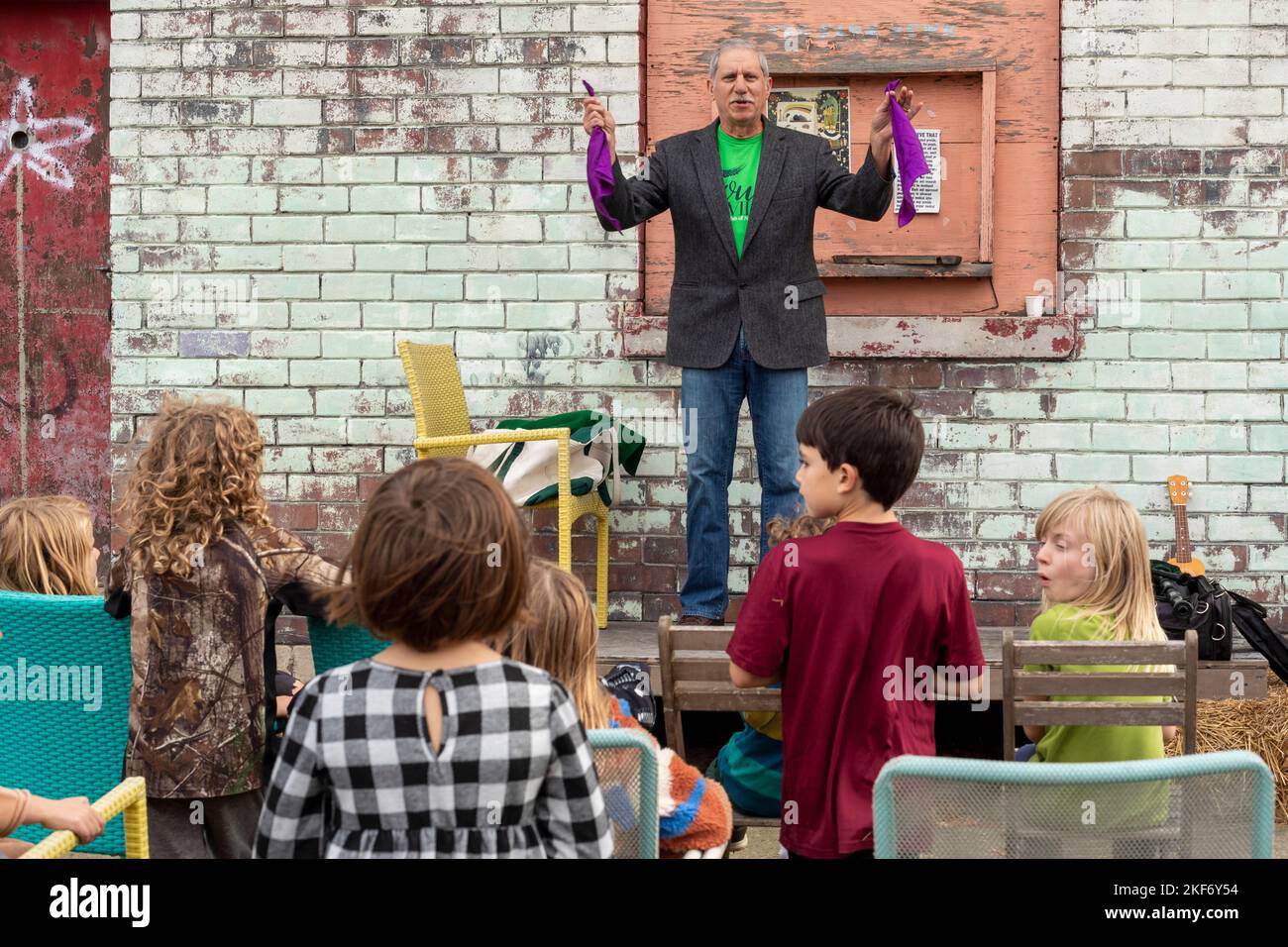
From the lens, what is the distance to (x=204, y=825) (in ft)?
9.75

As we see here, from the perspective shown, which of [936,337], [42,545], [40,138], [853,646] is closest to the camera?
[853,646]

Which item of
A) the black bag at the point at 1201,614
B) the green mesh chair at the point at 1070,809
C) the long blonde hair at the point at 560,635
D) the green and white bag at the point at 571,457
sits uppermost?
the green and white bag at the point at 571,457

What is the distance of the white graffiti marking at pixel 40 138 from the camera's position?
588 centimetres

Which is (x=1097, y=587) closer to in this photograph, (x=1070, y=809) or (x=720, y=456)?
(x=1070, y=809)

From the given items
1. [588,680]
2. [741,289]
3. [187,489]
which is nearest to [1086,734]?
[588,680]

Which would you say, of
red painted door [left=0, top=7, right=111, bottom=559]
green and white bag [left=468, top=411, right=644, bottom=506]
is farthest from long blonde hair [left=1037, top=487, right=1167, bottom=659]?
red painted door [left=0, top=7, right=111, bottom=559]

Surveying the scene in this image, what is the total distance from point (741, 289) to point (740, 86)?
0.64m

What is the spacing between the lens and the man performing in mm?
4688

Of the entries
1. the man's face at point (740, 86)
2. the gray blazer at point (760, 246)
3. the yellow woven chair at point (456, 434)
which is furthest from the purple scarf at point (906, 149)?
the yellow woven chair at point (456, 434)

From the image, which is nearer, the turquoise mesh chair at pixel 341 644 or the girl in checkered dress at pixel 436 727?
the girl in checkered dress at pixel 436 727

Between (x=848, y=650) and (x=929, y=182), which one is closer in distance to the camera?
(x=848, y=650)

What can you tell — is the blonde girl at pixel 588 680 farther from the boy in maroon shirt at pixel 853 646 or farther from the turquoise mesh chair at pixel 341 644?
the turquoise mesh chair at pixel 341 644

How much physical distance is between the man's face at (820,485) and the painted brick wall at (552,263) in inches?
107
